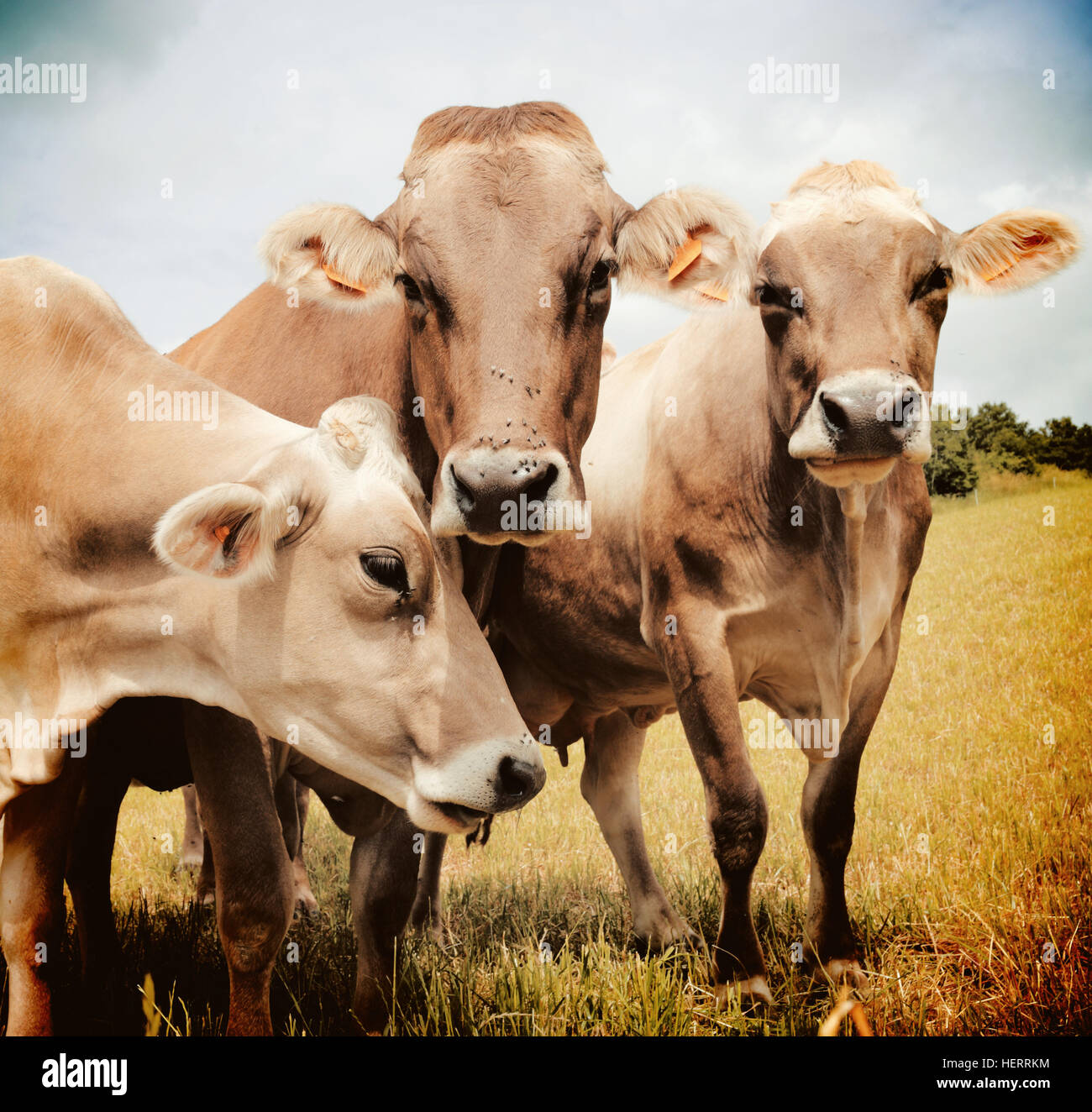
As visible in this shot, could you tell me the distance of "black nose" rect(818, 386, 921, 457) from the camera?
106 inches

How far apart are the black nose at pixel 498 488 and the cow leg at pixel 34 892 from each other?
4.80 feet

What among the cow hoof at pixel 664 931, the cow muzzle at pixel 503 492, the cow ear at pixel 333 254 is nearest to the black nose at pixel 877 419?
the cow muzzle at pixel 503 492

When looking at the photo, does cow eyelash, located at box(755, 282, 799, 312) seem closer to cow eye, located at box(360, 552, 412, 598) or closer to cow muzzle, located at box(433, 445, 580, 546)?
cow muzzle, located at box(433, 445, 580, 546)

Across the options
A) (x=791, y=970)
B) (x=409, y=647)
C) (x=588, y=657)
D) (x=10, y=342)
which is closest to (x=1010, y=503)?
(x=588, y=657)

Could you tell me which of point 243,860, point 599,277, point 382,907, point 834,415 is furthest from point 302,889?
point 834,415

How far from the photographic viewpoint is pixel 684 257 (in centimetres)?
332

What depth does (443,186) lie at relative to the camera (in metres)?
2.84

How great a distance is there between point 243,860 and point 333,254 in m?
1.84

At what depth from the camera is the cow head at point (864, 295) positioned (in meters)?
2.74

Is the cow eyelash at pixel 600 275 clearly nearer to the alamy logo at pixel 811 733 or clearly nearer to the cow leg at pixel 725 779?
the cow leg at pixel 725 779

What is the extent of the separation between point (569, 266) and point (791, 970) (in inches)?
101
